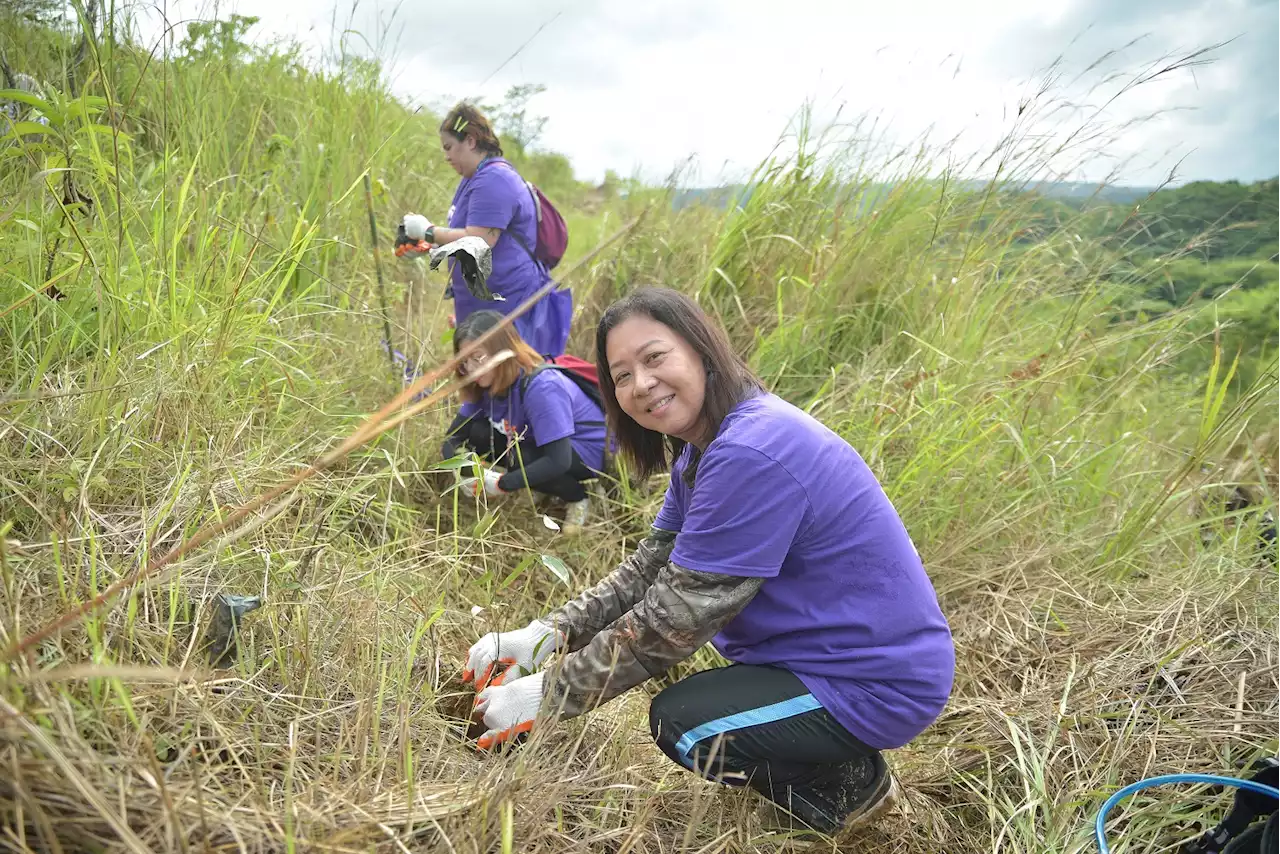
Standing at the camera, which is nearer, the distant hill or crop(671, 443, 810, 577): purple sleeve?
crop(671, 443, 810, 577): purple sleeve

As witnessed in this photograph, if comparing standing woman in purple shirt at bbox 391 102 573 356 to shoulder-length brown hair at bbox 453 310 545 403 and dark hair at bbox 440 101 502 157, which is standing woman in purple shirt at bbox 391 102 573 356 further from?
shoulder-length brown hair at bbox 453 310 545 403

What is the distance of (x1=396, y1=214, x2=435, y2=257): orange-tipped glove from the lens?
3258 millimetres

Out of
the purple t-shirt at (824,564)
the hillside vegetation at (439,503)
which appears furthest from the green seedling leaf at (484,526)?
the purple t-shirt at (824,564)

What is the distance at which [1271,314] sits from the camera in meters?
3.35

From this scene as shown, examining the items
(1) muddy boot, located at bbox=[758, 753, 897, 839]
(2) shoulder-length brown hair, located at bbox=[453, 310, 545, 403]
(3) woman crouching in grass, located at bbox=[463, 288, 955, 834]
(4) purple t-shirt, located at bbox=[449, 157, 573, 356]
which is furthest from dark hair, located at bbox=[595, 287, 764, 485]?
(4) purple t-shirt, located at bbox=[449, 157, 573, 356]

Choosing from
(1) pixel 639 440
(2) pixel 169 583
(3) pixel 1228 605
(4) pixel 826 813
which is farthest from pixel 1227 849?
(2) pixel 169 583

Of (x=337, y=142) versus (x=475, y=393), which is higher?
(x=337, y=142)

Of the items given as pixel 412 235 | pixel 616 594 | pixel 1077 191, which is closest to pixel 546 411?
pixel 616 594

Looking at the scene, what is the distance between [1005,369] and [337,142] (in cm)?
285

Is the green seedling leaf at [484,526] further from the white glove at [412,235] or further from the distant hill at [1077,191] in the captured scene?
the distant hill at [1077,191]

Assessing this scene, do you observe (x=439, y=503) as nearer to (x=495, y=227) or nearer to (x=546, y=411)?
(x=546, y=411)

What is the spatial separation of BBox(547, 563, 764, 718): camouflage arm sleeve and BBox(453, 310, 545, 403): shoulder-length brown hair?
1.27 metres

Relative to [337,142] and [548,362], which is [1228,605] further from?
[337,142]

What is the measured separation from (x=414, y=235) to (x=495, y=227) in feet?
1.14
